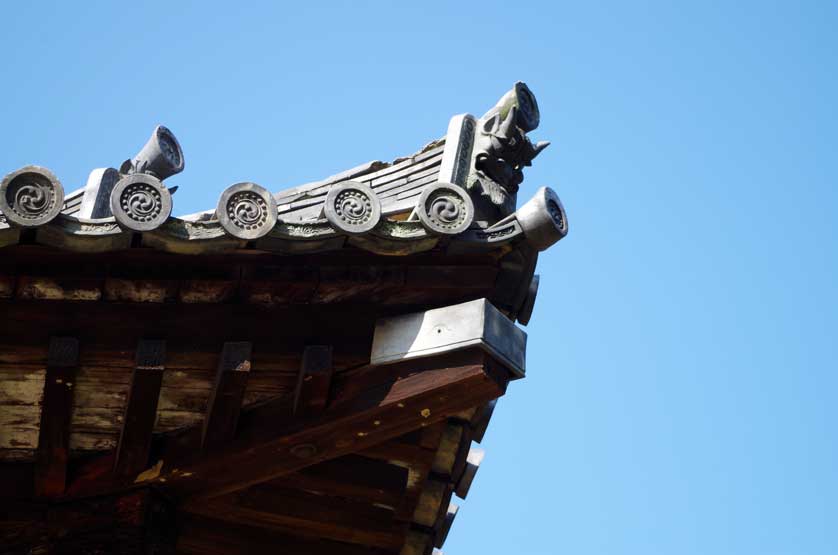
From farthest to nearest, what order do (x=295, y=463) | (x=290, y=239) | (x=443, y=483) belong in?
(x=443, y=483), (x=295, y=463), (x=290, y=239)

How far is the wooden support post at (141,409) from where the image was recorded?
20.7 ft

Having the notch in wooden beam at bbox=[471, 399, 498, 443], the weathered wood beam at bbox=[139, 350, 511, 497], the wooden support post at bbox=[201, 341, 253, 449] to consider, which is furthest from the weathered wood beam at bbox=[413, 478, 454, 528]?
the wooden support post at bbox=[201, 341, 253, 449]

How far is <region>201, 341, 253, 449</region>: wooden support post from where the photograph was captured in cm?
631

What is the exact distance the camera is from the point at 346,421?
631 cm

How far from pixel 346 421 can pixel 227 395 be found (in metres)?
0.58

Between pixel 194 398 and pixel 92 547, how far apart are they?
923 mm

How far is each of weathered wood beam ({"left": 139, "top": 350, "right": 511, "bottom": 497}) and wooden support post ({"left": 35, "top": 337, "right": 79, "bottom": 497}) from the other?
0.49 meters

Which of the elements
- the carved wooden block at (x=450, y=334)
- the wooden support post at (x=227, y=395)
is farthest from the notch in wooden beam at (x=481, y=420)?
the wooden support post at (x=227, y=395)

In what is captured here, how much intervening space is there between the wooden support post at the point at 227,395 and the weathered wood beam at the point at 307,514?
25.7 inches

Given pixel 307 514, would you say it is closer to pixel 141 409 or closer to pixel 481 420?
pixel 481 420

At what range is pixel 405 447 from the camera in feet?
23.2

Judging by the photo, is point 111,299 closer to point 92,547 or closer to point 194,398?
point 194,398

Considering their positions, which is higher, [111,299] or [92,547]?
[111,299]

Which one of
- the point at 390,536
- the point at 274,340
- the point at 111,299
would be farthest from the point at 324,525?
the point at 111,299
